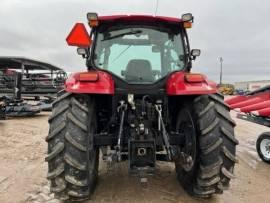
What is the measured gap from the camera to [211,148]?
328 centimetres

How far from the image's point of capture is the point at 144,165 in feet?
10.7

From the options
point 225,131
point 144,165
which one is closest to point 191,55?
point 225,131

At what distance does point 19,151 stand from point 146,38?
342 centimetres

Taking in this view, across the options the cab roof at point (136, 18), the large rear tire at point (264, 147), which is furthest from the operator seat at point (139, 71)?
the large rear tire at point (264, 147)

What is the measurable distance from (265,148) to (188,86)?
2990 millimetres

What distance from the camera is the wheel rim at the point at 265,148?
5627mm

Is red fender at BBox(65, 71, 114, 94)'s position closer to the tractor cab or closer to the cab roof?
the tractor cab

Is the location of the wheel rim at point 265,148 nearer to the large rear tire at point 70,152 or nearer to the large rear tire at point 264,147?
the large rear tire at point 264,147

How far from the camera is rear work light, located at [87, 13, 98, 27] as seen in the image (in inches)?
143

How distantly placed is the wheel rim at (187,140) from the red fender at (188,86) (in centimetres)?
36

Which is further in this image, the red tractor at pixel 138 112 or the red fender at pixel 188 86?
the red fender at pixel 188 86

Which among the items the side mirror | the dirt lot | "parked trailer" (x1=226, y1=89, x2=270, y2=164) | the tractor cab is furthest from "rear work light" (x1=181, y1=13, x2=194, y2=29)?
"parked trailer" (x1=226, y1=89, x2=270, y2=164)

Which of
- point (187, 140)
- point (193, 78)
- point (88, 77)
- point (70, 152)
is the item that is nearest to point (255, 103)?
point (187, 140)

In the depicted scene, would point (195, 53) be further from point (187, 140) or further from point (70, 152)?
point (70, 152)
